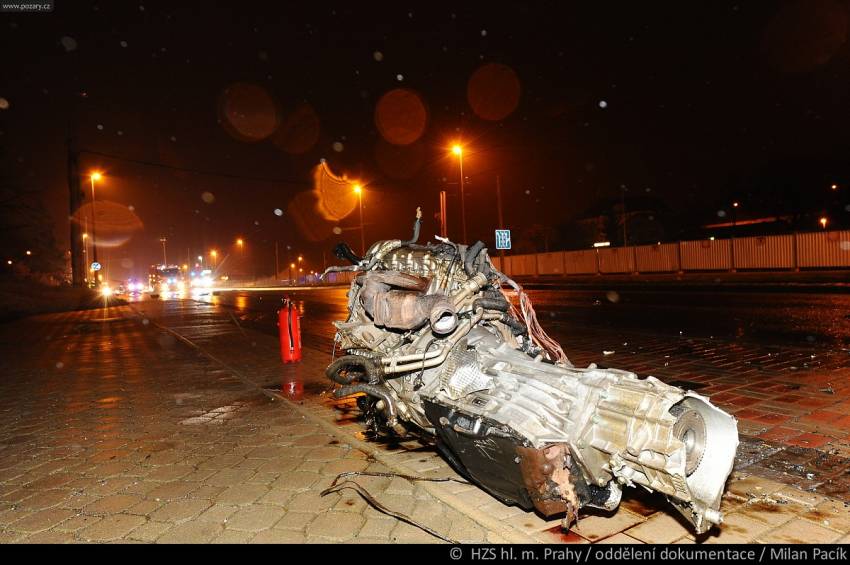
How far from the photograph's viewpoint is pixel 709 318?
1164 centimetres

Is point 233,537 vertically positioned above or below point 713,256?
below

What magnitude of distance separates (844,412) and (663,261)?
2924 centimetres

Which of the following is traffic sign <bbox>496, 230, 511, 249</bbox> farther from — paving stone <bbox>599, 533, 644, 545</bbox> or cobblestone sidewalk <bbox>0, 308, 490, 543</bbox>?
paving stone <bbox>599, 533, 644, 545</bbox>

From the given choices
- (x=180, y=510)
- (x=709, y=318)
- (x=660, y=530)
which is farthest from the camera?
(x=709, y=318)

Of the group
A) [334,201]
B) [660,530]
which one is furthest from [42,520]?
[334,201]

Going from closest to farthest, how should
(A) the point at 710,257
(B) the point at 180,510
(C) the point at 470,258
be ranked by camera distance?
(B) the point at 180,510, (C) the point at 470,258, (A) the point at 710,257

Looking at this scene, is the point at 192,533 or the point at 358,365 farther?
the point at 358,365

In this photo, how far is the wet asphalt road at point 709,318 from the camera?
359 inches

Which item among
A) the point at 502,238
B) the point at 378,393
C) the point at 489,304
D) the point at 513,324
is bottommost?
the point at 378,393

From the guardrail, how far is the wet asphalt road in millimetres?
10890

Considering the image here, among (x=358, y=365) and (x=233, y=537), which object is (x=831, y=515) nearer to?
(x=358, y=365)

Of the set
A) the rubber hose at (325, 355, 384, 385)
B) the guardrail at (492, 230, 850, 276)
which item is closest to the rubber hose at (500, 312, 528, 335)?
the rubber hose at (325, 355, 384, 385)

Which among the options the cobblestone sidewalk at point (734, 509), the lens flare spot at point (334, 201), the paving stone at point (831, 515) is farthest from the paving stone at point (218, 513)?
the lens flare spot at point (334, 201)

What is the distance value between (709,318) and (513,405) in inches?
415
